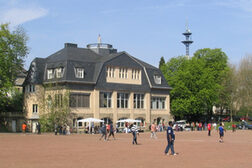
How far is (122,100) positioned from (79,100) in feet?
27.1

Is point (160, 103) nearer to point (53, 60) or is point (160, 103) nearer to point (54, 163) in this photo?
point (53, 60)

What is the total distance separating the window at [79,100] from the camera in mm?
67375

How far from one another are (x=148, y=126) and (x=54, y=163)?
5756cm

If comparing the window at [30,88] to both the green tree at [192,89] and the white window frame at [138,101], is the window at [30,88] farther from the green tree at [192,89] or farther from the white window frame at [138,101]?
the green tree at [192,89]

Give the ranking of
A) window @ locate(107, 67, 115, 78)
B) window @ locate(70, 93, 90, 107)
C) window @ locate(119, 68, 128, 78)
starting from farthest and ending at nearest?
window @ locate(119, 68, 128, 78)
window @ locate(107, 67, 115, 78)
window @ locate(70, 93, 90, 107)

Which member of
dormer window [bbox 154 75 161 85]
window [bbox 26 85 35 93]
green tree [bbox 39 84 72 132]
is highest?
dormer window [bbox 154 75 161 85]

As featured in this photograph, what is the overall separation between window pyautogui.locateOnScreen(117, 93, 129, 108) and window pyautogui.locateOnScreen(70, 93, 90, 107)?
588cm

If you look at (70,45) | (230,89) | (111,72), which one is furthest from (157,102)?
(70,45)

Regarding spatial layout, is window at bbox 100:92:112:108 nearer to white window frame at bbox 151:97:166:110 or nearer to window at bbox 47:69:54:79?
window at bbox 47:69:54:79

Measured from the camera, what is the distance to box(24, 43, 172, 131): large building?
224ft

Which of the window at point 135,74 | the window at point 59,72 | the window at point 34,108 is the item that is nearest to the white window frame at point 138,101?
the window at point 135,74

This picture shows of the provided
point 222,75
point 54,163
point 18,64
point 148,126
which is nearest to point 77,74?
point 18,64

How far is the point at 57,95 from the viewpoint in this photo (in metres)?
66.3

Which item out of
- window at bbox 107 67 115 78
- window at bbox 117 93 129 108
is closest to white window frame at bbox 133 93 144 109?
window at bbox 117 93 129 108
